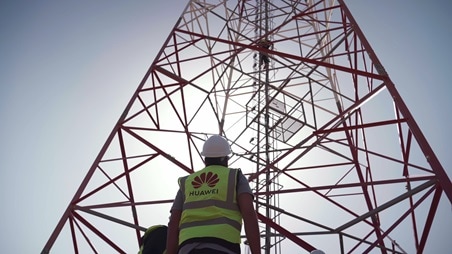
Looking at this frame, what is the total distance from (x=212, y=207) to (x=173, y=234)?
0.33 m

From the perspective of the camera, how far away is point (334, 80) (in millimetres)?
9148

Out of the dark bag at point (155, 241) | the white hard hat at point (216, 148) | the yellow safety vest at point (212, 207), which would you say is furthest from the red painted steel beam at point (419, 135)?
the dark bag at point (155, 241)

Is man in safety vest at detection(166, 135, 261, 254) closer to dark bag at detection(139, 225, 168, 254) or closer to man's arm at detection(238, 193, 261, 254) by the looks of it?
man's arm at detection(238, 193, 261, 254)

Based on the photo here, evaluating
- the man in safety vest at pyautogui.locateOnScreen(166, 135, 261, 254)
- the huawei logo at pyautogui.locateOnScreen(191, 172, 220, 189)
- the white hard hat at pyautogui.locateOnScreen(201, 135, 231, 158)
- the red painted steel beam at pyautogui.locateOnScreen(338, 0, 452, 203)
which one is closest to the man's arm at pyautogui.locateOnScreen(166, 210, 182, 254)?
the man in safety vest at pyautogui.locateOnScreen(166, 135, 261, 254)

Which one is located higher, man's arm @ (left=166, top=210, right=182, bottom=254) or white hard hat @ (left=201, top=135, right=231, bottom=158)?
white hard hat @ (left=201, top=135, right=231, bottom=158)

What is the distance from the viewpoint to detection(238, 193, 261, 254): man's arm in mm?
2062

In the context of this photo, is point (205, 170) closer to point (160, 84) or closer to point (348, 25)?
point (160, 84)

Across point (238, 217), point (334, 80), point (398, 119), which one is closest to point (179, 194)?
point (238, 217)

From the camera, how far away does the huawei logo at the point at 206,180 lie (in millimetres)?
2316

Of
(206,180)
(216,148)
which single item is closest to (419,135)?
(216,148)

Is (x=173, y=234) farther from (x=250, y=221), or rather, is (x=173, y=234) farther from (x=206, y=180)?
(x=250, y=221)

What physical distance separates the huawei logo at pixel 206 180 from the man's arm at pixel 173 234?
222 mm

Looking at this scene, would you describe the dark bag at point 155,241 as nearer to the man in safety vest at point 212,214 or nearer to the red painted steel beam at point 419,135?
the man in safety vest at point 212,214

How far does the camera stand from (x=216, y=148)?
260cm
